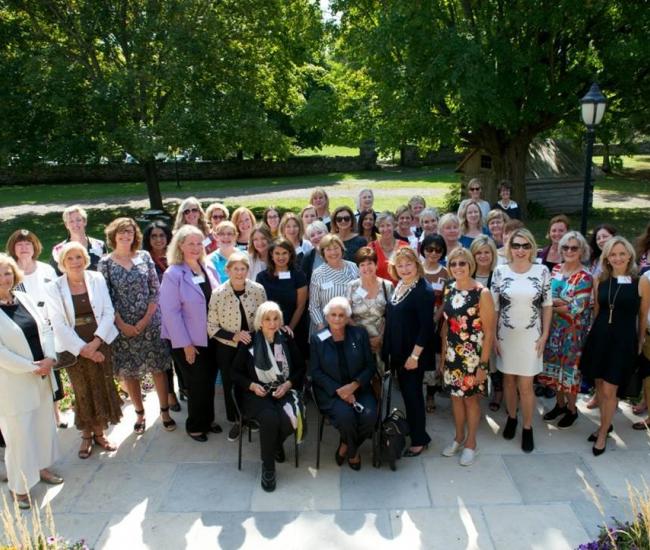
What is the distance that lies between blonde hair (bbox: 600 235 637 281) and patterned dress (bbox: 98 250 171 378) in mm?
4022

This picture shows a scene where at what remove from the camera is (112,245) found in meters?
5.12

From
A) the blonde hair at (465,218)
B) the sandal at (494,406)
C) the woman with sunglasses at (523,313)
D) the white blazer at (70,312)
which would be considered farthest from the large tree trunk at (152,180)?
the woman with sunglasses at (523,313)

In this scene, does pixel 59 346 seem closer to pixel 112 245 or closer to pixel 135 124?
pixel 112 245

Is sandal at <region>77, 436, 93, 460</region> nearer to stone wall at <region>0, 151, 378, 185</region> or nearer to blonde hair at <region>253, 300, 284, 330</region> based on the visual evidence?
blonde hair at <region>253, 300, 284, 330</region>

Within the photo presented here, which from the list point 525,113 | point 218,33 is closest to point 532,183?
point 525,113

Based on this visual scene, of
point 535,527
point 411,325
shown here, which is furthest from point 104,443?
point 535,527

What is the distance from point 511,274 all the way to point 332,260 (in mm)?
1614

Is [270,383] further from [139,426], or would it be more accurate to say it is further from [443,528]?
[443,528]

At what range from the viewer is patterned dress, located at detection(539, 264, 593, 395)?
495 cm

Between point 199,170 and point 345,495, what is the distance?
2677 cm

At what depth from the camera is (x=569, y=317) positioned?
498cm

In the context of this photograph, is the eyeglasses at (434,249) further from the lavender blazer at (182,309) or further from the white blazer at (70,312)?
the white blazer at (70,312)

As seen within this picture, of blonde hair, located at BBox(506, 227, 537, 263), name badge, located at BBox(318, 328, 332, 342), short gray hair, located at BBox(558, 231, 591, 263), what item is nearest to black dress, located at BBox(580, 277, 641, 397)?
short gray hair, located at BBox(558, 231, 591, 263)

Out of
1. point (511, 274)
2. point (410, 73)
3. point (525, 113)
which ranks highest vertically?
point (410, 73)
